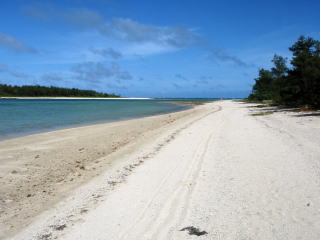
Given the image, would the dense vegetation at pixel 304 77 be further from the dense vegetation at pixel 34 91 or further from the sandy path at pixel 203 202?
the dense vegetation at pixel 34 91

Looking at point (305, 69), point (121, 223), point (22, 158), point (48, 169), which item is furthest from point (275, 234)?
point (305, 69)

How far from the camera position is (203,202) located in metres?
5.26

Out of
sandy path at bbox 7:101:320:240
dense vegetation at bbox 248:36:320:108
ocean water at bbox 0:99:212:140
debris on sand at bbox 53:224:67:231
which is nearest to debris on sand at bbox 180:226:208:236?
sandy path at bbox 7:101:320:240

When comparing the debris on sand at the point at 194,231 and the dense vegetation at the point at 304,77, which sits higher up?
the dense vegetation at the point at 304,77

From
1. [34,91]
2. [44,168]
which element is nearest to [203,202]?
[44,168]

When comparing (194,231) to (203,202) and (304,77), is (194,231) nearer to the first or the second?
(203,202)

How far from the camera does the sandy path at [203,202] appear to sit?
4.21 metres

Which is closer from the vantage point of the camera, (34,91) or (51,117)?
(51,117)

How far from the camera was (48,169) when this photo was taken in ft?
28.3

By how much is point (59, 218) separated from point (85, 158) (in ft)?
18.0

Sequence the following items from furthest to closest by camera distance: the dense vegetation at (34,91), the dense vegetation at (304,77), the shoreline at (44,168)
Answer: the dense vegetation at (34,91), the dense vegetation at (304,77), the shoreline at (44,168)

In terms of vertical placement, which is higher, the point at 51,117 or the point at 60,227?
the point at 51,117

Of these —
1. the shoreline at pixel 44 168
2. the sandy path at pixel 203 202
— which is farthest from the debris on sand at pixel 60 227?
the shoreline at pixel 44 168

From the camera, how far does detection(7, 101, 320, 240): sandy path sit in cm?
421
